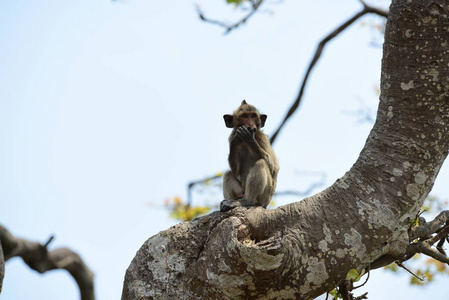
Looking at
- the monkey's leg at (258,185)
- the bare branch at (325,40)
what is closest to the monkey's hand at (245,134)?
the monkey's leg at (258,185)

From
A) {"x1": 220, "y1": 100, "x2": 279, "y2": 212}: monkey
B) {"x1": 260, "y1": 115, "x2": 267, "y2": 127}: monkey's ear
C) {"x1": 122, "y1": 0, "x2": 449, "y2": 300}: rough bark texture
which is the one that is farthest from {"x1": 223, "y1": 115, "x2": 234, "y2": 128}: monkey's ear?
{"x1": 122, "y1": 0, "x2": 449, "y2": 300}: rough bark texture

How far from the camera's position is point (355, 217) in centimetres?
420

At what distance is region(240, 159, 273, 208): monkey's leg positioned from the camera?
23.6 feet

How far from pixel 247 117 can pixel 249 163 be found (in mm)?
750

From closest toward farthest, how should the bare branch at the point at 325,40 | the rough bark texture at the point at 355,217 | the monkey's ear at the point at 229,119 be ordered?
the rough bark texture at the point at 355,217 → the monkey's ear at the point at 229,119 → the bare branch at the point at 325,40

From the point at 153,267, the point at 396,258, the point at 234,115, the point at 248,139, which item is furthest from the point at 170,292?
the point at 234,115

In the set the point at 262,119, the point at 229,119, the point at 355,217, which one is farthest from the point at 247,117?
the point at 355,217

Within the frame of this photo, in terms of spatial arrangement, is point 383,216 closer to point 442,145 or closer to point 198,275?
point 442,145

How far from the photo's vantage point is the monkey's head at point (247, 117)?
813 cm

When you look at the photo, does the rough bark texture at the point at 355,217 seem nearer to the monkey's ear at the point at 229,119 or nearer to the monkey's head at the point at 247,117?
the monkey's head at the point at 247,117

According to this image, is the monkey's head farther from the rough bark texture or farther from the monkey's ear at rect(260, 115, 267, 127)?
the rough bark texture

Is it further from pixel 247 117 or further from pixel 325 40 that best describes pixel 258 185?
pixel 325 40

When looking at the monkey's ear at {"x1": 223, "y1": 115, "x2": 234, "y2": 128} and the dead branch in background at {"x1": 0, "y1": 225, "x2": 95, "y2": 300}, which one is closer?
the dead branch in background at {"x1": 0, "y1": 225, "x2": 95, "y2": 300}

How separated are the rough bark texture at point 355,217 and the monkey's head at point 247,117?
146 inches
